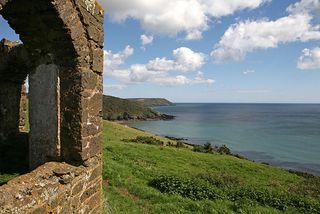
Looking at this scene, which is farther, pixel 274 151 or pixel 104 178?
pixel 274 151

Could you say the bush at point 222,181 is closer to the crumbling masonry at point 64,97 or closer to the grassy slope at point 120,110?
the crumbling masonry at point 64,97

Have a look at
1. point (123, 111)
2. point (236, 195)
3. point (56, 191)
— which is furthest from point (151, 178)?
point (123, 111)

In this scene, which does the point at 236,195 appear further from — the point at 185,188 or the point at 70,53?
the point at 70,53

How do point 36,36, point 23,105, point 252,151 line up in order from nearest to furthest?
point 36,36 < point 23,105 < point 252,151

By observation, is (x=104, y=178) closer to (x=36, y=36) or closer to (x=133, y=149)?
(x=36, y=36)

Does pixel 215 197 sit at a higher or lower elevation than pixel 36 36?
lower

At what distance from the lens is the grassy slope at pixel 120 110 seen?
11097cm

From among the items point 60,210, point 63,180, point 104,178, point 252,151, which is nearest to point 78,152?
point 63,180

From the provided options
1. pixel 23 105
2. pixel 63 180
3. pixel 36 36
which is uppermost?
pixel 36 36

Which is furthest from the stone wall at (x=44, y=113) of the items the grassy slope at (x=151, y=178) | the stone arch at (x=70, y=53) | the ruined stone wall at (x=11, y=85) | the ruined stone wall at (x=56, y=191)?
the grassy slope at (x=151, y=178)

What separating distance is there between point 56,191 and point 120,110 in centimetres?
11326

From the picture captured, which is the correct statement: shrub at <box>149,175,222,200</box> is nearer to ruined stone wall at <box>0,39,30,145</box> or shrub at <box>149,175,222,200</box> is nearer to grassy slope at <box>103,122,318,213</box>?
grassy slope at <box>103,122,318,213</box>

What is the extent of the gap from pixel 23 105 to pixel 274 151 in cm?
4983

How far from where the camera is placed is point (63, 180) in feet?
19.4
